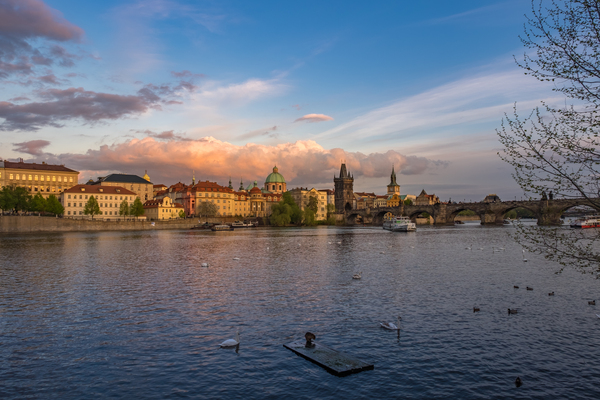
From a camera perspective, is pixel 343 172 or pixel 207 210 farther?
pixel 343 172

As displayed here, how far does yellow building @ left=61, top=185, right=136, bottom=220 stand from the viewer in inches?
4835

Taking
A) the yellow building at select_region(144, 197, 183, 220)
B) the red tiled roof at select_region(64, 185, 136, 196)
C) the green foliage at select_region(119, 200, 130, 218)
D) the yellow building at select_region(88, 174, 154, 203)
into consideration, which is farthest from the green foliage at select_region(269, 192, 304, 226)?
the yellow building at select_region(88, 174, 154, 203)

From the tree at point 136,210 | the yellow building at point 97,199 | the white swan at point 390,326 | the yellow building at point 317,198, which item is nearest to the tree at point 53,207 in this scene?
the yellow building at point 97,199

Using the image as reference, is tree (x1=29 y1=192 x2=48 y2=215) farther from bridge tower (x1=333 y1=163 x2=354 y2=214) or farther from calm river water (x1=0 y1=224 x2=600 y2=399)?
bridge tower (x1=333 y1=163 x2=354 y2=214)

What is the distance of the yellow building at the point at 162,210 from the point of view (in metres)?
145

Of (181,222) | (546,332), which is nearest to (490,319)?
(546,332)

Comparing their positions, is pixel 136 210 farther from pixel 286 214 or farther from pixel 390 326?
pixel 390 326

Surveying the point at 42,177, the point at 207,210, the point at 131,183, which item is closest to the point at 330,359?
the point at 207,210

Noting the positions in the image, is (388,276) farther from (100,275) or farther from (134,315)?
(100,275)

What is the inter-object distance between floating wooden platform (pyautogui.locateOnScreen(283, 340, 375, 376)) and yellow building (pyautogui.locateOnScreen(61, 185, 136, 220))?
12203 centimetres

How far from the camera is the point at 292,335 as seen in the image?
14.1 metres

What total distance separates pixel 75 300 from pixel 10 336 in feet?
18.3

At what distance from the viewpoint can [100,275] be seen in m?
27.8

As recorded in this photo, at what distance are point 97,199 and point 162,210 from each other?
22.1 m
